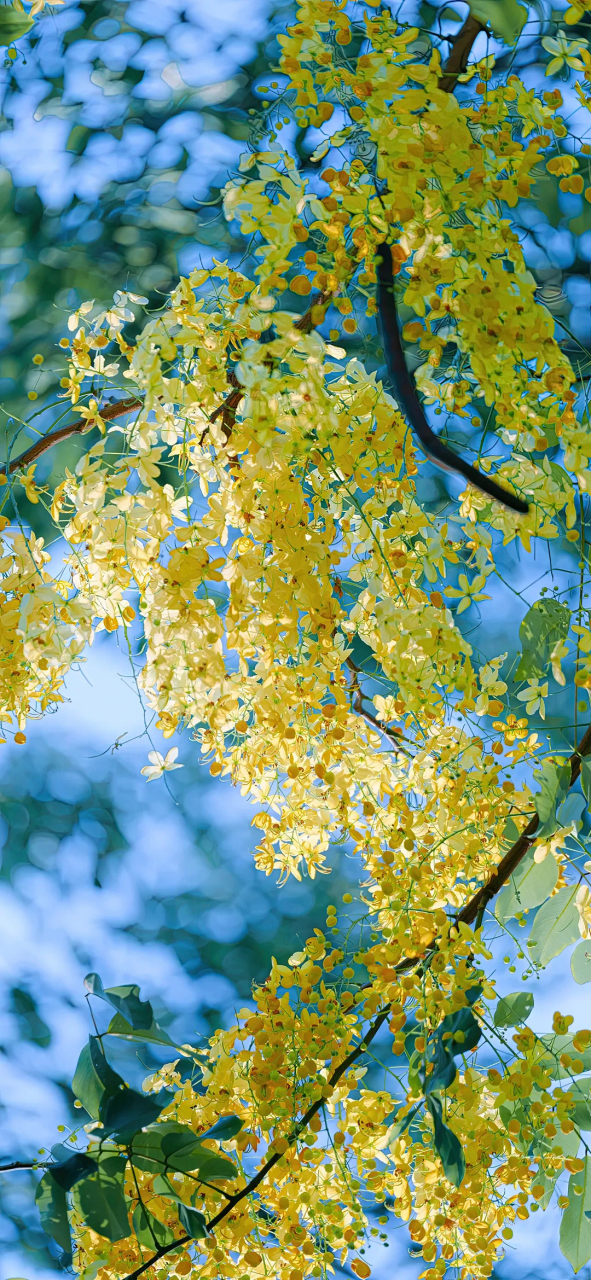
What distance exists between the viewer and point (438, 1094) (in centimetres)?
45

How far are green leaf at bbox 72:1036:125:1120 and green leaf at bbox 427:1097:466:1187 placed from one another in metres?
0.14

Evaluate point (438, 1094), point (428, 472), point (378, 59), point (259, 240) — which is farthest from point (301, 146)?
point (438, 1094)

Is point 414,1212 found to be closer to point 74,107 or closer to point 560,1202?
point 560,1202

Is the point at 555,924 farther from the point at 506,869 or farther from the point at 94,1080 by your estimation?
the point at 94,1080

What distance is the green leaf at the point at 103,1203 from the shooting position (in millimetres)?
411

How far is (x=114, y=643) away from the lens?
1.23 metres

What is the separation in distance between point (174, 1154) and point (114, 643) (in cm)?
85

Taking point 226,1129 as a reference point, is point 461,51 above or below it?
above

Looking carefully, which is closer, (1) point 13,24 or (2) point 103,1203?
(2) point 103,1203

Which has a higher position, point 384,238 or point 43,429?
point 43,429

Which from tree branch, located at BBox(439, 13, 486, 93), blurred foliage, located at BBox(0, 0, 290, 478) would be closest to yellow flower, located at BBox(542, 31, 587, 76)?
tree branch, located at BBox(439, 13, 486, 93)

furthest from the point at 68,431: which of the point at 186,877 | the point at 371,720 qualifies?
the point at 186,877

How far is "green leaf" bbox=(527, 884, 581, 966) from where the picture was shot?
558 millimetres

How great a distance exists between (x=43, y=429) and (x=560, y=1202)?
1005 millimetres
